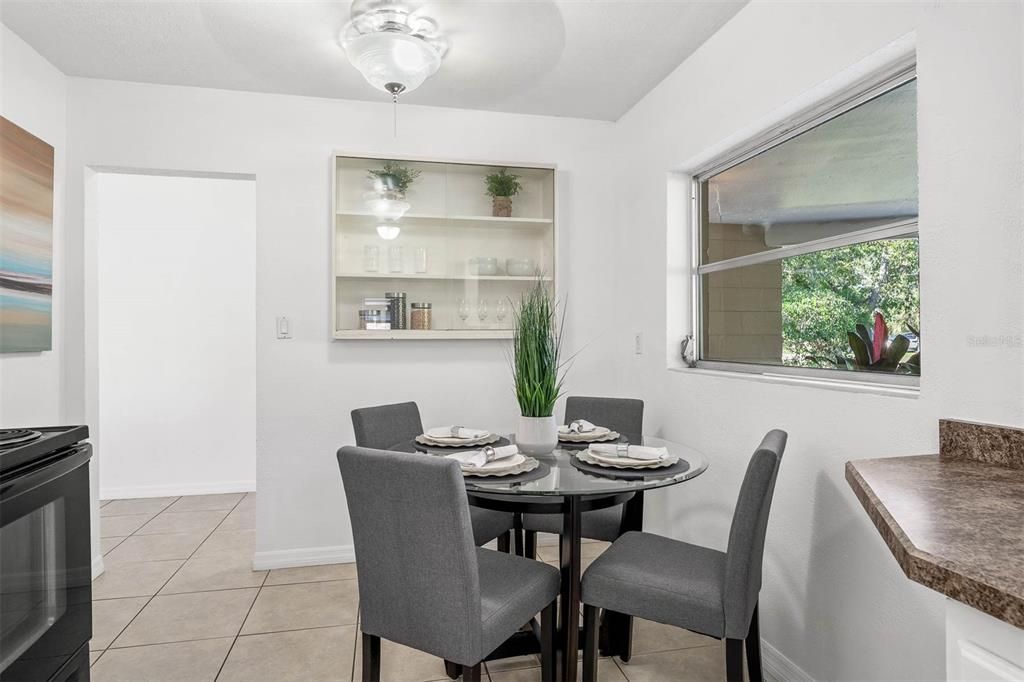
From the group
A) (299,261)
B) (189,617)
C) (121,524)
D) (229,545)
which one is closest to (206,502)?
(121,524)

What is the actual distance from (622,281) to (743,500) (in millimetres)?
1993

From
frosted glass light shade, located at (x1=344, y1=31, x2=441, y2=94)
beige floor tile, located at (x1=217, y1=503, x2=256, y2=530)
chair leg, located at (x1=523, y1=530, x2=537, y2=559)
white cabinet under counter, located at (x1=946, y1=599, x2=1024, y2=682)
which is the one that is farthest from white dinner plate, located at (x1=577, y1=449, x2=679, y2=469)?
beige floor tile, located at (x1=217, y1=503, x2=256, y2=530)

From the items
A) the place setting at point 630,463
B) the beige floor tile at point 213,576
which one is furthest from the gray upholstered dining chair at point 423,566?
the beige floor tile at point 213,576

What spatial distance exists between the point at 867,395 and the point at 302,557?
275cm

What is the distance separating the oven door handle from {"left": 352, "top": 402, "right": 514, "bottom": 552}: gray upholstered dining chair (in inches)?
42.9

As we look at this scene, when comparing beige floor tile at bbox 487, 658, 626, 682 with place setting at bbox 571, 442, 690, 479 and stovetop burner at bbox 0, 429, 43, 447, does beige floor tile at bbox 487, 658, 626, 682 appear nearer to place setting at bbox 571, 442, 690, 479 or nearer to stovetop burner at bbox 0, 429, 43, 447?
place setting at bbox 571, 442, 690, 479

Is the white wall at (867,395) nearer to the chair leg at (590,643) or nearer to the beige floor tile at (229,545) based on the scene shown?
the chair leg at (590,643)

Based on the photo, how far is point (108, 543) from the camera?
335 cm

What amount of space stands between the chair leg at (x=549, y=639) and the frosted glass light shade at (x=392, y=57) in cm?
202

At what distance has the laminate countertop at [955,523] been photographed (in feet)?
2.24

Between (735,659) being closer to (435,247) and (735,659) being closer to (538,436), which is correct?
(538,436)

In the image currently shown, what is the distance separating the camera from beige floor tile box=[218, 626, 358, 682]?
81.6 inches

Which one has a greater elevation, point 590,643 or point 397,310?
point 397,310

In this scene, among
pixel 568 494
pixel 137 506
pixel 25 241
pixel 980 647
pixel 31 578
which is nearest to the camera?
pixel 980 647
